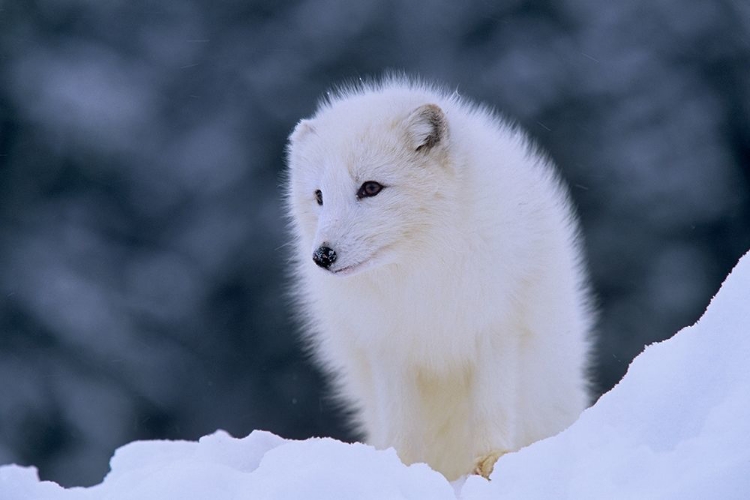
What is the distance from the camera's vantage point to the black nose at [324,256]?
256 cm

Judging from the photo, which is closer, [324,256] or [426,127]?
[324,256]

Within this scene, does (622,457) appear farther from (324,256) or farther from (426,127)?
(426,127)

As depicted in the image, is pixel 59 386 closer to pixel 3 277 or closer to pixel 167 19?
pixel 3 277

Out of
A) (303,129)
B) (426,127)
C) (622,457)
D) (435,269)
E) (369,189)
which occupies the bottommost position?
(622,457)

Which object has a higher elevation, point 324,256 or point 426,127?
point 426,127

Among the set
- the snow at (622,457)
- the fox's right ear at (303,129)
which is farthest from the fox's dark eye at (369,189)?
the snow at (622,457)

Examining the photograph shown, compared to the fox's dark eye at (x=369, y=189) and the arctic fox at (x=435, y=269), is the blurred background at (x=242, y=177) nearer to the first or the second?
the arctic fox at (x=435, y=269)

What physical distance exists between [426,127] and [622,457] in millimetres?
1423

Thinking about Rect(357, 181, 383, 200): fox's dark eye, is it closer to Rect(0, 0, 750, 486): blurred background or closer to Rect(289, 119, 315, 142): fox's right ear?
Rect(289, 119, 315, 142): fox's right ear

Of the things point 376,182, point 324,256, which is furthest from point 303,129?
point 324,256

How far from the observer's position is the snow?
4.87ft

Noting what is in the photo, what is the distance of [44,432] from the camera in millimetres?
5934

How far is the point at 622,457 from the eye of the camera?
5.28 ft

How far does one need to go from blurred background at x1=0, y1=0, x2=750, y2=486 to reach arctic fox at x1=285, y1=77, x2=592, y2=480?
2693 millimetres
